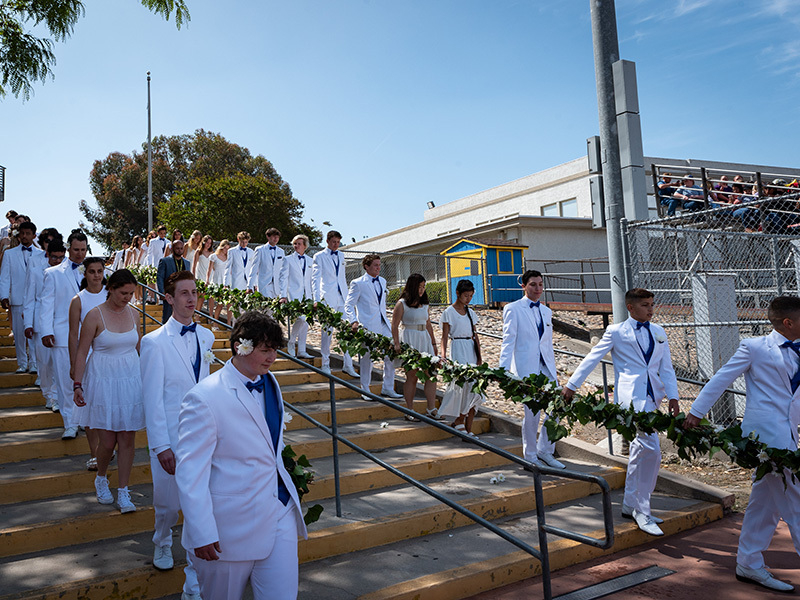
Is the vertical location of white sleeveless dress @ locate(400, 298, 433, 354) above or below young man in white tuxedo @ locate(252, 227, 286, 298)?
below

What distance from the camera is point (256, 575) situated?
9.31ft

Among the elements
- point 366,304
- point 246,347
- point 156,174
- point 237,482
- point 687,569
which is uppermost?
point 156,174

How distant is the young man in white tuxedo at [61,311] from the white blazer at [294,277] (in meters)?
4.00

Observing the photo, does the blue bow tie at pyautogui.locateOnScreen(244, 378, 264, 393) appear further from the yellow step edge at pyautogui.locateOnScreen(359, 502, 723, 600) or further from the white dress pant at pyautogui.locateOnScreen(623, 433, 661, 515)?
the white dress pant at pyautogui.locateOnScreen(623, 433, 661, 515)

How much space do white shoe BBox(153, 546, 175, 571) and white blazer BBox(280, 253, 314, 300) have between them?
21.1 feet

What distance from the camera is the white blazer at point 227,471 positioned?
271 cm

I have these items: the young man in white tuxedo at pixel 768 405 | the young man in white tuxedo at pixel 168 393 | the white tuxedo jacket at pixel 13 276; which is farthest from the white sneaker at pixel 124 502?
the white tuxedo jacket at pixel 13 276

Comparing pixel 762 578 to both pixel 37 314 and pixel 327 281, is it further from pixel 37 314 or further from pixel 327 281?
pixel 37 314

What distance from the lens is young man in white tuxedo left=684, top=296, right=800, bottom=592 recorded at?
14.8 feet

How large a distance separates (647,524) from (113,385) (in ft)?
15.2

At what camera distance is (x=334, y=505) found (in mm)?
5410

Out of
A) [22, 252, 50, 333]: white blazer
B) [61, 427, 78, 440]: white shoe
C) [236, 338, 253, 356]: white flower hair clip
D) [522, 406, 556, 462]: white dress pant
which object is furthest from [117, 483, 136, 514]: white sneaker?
[522, 406, 556, 462]: white dress pant

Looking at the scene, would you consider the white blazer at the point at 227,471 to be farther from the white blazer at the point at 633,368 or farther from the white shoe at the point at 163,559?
the white blazer at the point at 633,368

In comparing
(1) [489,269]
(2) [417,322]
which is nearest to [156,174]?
(1) [489,269]
